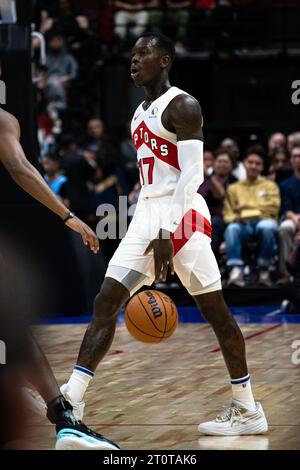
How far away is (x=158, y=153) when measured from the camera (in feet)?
20.2

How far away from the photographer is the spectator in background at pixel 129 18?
1853 cm

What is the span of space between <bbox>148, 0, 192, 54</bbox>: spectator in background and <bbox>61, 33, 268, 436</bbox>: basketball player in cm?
1211

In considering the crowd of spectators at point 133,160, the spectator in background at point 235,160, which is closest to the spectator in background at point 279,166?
the crowd of spectators at point 133,160

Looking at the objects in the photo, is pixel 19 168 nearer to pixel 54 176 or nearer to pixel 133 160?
pixel 54 176

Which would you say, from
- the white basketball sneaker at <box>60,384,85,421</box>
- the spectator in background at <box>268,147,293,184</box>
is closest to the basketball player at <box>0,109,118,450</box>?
the white basketball sneaker at <box>60,384,85,421</box>

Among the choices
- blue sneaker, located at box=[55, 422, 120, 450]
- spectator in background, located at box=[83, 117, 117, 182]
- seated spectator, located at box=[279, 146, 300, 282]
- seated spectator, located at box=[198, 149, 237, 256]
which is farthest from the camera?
spectator in background, located at box=[83, 117, 117, 182]

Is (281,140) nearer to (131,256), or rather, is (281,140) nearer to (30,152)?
(30,152)

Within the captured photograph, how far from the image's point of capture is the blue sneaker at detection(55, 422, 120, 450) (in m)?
5.31

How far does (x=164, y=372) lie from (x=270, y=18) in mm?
11580

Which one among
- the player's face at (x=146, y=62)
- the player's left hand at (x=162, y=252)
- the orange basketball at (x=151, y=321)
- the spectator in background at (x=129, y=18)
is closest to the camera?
the player's left hand at (x=162, y=252)
